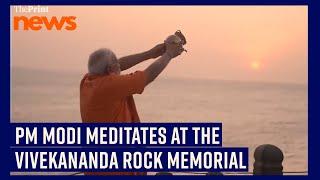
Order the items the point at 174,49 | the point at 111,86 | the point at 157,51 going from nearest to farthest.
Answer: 1. the point at 111,86
2. the point at 174,49
3. the point at 157,51

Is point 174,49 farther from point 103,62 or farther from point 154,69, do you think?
point 103,62

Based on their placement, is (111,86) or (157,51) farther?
(157,51)

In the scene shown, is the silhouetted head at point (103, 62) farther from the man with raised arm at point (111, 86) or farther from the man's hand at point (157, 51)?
the man's hand at point (157, 51)

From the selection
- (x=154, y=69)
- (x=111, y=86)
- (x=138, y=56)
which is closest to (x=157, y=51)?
(x=138, y=56)

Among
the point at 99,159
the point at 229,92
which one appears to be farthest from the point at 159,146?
the point at 229,92

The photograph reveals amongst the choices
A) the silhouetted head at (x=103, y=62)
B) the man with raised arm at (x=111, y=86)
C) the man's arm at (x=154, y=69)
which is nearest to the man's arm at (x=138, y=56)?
the man with raised arm at (x=111, y=86)

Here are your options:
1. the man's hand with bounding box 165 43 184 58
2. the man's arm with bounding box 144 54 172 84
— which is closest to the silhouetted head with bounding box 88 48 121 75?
the man's arm with bounding box 144 54 172 84

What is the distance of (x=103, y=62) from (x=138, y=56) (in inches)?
20.9

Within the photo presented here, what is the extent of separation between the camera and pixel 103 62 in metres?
3.62

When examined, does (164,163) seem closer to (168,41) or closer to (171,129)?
(171,129)

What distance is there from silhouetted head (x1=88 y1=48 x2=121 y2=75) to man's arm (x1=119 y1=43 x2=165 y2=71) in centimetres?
39

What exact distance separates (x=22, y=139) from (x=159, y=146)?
4.44 feet

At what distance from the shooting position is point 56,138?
16.0 feet
